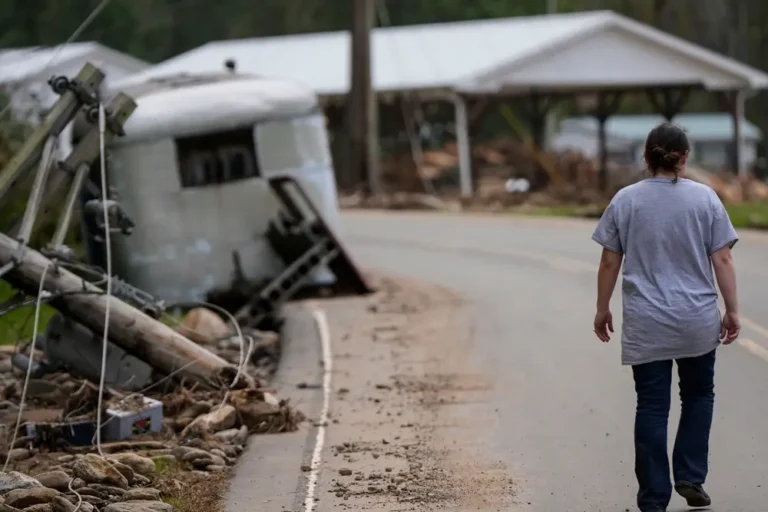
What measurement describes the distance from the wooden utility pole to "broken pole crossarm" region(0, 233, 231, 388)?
24819 mm

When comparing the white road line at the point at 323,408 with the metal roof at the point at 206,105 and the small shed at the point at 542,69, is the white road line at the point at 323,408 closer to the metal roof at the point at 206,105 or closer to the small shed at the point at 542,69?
the metal roof at the point at 206,105

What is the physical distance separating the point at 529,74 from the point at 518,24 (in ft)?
21.0

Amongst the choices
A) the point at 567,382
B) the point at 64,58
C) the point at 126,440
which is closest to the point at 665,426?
the point at 126,440

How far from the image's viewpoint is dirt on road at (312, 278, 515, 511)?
770cm

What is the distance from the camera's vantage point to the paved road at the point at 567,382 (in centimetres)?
777

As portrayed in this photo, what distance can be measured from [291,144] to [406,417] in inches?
328

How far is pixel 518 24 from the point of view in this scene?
142 ft

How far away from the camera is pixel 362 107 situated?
116ft

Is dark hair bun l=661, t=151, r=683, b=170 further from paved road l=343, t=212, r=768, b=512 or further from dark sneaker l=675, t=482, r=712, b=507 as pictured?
paved road l=343, t=212, r=768, b=512

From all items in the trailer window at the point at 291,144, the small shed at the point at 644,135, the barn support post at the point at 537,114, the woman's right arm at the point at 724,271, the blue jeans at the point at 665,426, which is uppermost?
the woman's right arm at the point at 724,271

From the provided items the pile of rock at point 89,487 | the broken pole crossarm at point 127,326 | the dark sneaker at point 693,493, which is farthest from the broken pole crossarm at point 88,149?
the dark sneaker at point 693,493

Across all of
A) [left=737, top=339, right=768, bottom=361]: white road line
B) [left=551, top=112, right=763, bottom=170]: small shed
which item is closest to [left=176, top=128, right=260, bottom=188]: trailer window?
[left=737, top=339, right=768, bottom=361]: white road line

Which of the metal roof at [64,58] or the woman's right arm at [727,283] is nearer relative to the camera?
the woman's right arm at [727,283]

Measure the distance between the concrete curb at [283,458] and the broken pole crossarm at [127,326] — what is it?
2.69 ft
